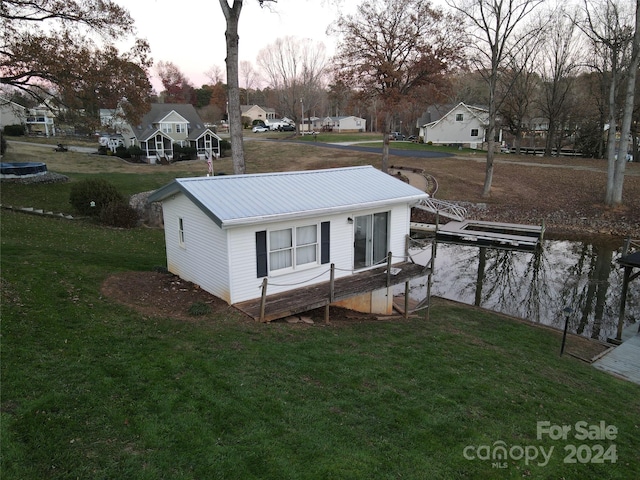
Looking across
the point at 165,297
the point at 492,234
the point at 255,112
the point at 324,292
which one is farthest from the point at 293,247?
the point at 255,112

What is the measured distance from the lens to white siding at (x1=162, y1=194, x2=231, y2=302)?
479 inches

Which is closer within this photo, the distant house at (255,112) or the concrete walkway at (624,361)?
the concrete walkway at (624,361)

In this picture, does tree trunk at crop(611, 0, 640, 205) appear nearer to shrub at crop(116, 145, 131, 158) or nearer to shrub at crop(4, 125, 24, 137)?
shrub at crop(116, 145, 131, 158)

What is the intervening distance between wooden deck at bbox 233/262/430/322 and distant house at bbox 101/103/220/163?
3800 centimetres

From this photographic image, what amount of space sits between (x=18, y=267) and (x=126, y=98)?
55.4 feet

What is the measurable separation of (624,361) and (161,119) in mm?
49722

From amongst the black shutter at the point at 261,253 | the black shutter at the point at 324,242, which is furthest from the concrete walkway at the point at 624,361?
the black shutter at the point at 261,253

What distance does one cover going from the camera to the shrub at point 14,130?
194 ft

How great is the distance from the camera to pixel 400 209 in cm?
1609

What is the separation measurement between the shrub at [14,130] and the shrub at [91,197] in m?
47.4

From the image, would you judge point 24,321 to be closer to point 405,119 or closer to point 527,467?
point 527,467

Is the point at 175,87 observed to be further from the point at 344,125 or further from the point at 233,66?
the point at 233,66

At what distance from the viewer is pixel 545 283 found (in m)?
20.9

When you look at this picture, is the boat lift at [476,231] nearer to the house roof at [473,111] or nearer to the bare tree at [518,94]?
the bare tree at [518,94]
